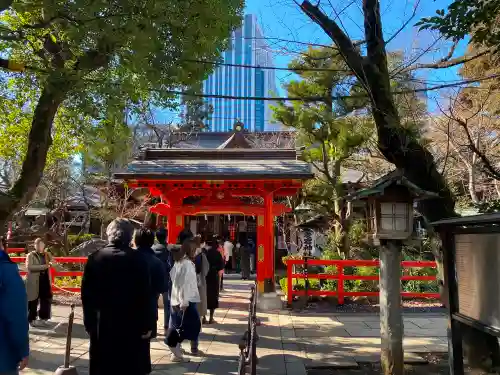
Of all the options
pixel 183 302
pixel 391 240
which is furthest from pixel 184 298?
pixel 391 240

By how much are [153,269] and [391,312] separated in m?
2.99

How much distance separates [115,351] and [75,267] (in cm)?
1159

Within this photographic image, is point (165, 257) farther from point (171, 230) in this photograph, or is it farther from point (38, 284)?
point (171, 230)

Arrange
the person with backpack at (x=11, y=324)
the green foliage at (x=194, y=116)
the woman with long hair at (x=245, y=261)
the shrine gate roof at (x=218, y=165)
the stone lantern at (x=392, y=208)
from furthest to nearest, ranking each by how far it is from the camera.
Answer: the green foliage at (x=194, y=116), the woman with long hair at (x=245, y=261), the shrine gate roof at (x=218, y=165), the stone lantern at (x=392, y=208), the person with backpack at (x=11, y=324)

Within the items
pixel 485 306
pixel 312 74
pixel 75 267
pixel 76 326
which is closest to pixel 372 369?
pixel 485 306

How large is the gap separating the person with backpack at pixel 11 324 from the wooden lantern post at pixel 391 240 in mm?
4081

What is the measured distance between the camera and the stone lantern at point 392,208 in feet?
17.9

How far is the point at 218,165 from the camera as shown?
1133 cm

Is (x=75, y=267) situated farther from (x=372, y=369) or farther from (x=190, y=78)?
(x=372, y=369)

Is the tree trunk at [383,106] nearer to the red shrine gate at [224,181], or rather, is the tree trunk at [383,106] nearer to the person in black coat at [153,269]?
the person in black coat at [153,269]

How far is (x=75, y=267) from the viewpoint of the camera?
14047mm

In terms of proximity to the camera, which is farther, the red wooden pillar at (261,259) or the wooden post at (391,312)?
the red wooden pillar at (261,259)

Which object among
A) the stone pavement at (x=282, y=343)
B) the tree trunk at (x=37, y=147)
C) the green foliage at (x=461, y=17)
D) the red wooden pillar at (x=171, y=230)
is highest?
the green foliage at (x=461, y=17)

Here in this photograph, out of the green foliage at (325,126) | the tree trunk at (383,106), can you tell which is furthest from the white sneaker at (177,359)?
the green foliage at (325,126)
